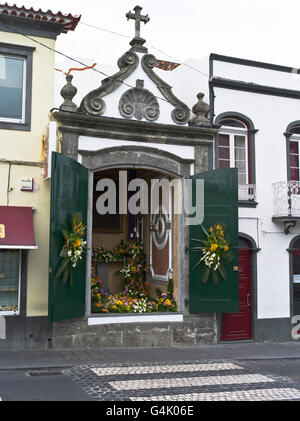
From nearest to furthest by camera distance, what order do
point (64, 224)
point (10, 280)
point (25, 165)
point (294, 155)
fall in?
point (64, 224) < point (10, 280) < point (25, 165) < point (294, 155)

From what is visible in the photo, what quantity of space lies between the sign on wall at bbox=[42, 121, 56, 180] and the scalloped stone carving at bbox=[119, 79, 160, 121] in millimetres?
2018

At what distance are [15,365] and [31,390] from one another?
1726 millimetres

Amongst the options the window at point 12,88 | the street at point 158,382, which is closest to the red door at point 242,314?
the street at point 158,382

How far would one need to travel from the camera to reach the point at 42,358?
383 inches

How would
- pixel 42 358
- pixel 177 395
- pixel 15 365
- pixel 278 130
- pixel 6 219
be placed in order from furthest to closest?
pixel 278 130 → pixel 6 219 → pixel 42 358 → pixel 15 365 → pixel 177 395

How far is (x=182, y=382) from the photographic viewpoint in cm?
810

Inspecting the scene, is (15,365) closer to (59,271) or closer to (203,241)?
(59,271)

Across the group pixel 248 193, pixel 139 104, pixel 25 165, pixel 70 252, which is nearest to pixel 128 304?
pixel 70 252

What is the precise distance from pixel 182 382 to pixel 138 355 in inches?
95.1

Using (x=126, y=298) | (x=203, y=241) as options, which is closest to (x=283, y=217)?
(x=203, y=241)

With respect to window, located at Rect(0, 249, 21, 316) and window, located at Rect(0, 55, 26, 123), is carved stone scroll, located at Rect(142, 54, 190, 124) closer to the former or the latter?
window, located at Rect(0, 55, 26, 123)

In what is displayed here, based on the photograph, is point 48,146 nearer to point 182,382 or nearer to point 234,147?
point 234,147

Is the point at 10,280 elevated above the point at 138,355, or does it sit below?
above

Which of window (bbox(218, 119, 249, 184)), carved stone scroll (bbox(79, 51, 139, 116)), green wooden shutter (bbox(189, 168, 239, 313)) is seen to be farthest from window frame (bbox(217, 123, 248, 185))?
carved stone scroll (bbox(79, 51, 139, 116))
